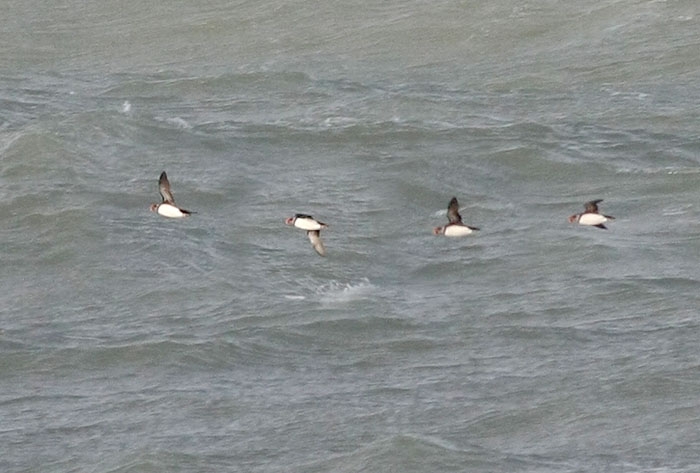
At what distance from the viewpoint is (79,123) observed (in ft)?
163


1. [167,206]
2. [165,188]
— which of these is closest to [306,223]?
[167,206]

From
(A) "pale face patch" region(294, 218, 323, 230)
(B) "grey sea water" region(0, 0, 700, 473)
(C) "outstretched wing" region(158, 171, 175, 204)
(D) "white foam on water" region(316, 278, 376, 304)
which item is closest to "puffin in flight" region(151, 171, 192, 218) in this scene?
(C) "outstretched wing" region(158, 171, 175, 204)

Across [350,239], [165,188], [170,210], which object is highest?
[350,239]

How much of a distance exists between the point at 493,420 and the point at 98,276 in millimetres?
10876

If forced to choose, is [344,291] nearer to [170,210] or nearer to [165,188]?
[170,210]

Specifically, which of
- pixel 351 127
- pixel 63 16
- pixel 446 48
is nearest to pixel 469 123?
pixel 351 127

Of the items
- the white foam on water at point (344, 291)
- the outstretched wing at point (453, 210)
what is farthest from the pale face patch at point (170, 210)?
the white foam on water at point (344, 291)

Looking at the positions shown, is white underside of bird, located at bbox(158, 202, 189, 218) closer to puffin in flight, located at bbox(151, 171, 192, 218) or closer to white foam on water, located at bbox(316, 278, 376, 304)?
puffin in flight, located at bbox(151, 171, 192, 218)

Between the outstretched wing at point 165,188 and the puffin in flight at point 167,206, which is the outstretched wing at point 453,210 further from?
the outstretched wing at point 165,188

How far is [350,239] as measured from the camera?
137 ft

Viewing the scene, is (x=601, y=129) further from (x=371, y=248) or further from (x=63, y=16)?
(x=63, y=16)

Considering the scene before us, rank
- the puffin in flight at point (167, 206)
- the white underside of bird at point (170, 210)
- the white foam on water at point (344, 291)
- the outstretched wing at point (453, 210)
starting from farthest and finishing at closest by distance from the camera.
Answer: the white foam on water at point (344, 291) < the white underside of bird at point (170, 210) < the puffin in flight at point (167, 206) < the outstretched wing at point (453, 210)

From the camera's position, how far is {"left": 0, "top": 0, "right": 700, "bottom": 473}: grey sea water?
32.5 m

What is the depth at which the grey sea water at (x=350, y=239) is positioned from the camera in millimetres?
32469
